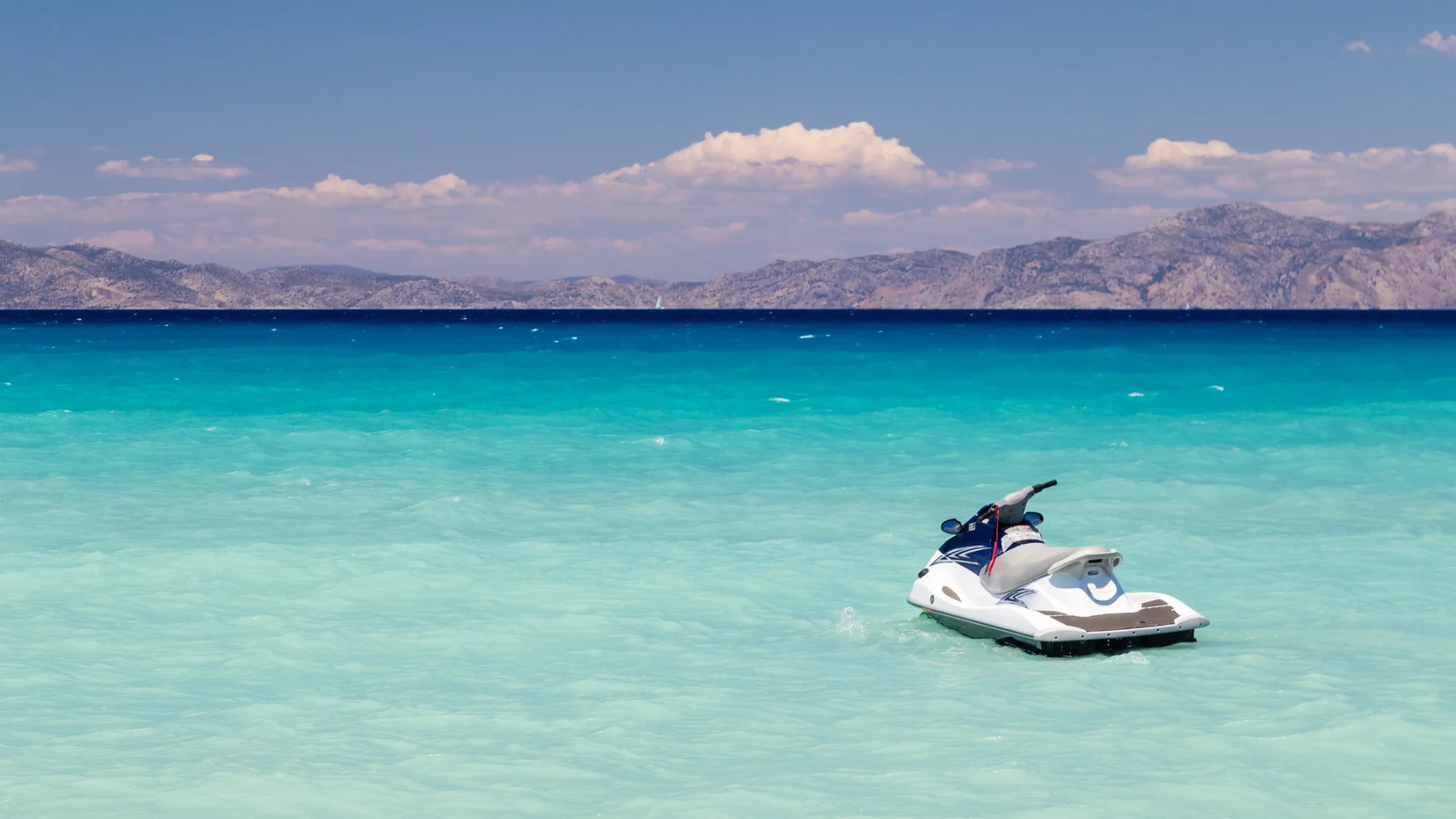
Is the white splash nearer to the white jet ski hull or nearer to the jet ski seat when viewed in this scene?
the white jet ski hull

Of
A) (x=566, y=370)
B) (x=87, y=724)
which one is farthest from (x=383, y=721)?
(x=566, y=370)

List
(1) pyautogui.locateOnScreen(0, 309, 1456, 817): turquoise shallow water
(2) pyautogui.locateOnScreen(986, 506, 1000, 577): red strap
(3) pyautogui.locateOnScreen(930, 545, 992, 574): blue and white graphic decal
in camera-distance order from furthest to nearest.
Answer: (3) pyautogui.locateOnScreen(930, 545, 992, 574): blue and white graphic decal < (2) pyautogui.locateOnScreen(986, 506, 1000, 577): red strap < (1) pyautogui.locateOnScreen(0, 309, 1456, 817): turquoise shallow water

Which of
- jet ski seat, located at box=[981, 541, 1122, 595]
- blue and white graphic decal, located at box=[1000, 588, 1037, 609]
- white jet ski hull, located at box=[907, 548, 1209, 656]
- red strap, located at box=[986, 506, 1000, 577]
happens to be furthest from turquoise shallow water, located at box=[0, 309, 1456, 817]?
red strap, located at box=[986, 506, 1000, 577]

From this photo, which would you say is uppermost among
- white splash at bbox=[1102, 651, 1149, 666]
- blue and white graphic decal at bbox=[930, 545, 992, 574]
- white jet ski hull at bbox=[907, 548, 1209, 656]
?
blue and white graphic decal at bbox=[930, 545, 992, 574]

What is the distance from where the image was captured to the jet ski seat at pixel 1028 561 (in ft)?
40.3

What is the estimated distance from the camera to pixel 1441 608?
15102mm

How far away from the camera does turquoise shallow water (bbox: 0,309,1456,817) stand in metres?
9.71

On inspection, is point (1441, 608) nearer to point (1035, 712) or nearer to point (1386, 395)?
point (1035, 712)

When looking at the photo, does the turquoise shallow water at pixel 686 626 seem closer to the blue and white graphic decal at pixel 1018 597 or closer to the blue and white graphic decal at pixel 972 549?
the blue and white graphic decal at pixel 1018 597

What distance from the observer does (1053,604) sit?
12359 millimetres

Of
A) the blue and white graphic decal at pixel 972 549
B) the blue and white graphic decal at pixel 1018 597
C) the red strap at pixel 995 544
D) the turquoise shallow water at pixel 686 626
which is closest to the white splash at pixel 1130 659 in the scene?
the turquoise shallow water at pixel 686 626

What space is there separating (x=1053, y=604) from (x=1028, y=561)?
1.65 ft

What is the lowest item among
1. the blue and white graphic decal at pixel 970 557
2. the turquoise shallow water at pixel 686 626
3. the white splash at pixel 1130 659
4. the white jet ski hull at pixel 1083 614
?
the turquoise shallow water at pixel 686 626

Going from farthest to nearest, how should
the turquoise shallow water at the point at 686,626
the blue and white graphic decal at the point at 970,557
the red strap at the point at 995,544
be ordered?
the blue and white graphic decal at the point at 970,557
the red strap at the point at 995,544
the turquoise shallow water at the point at 686,626
